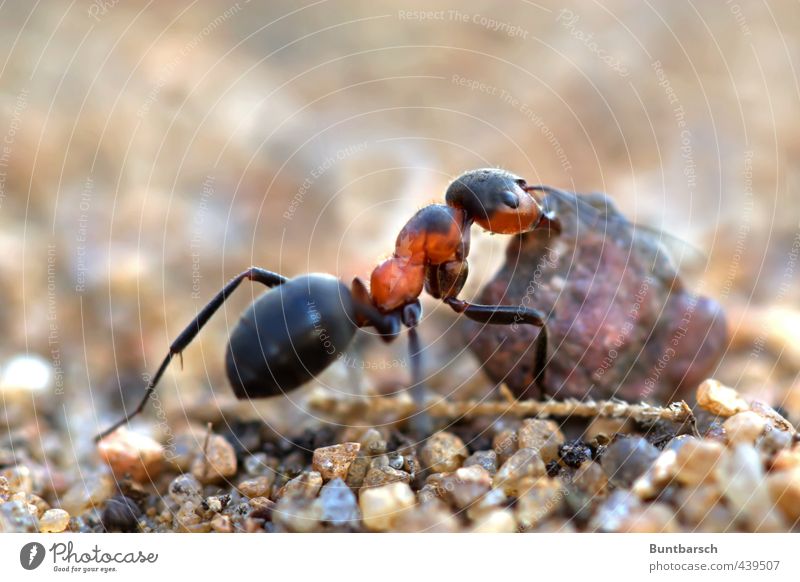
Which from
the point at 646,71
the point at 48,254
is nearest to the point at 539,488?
the point at 48,254

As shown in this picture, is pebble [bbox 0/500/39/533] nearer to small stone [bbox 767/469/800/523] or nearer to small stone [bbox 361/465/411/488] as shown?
small stone [bbox 361/465/411/488]

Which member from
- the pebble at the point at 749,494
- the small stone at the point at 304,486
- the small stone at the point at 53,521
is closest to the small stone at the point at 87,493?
the small stone at the point at 53,521

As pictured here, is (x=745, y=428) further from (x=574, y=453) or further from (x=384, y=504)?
(x=384, y=504)

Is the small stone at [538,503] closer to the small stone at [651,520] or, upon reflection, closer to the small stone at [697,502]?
the small stone at [651,520]

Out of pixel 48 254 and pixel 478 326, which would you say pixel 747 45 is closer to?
pixel 478 326

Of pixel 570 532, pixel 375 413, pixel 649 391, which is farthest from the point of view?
pixel 375 413

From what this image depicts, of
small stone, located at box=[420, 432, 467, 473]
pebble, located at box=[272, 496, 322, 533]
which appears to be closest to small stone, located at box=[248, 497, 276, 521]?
pebble, located at box=[272, 496, 322, 533]
